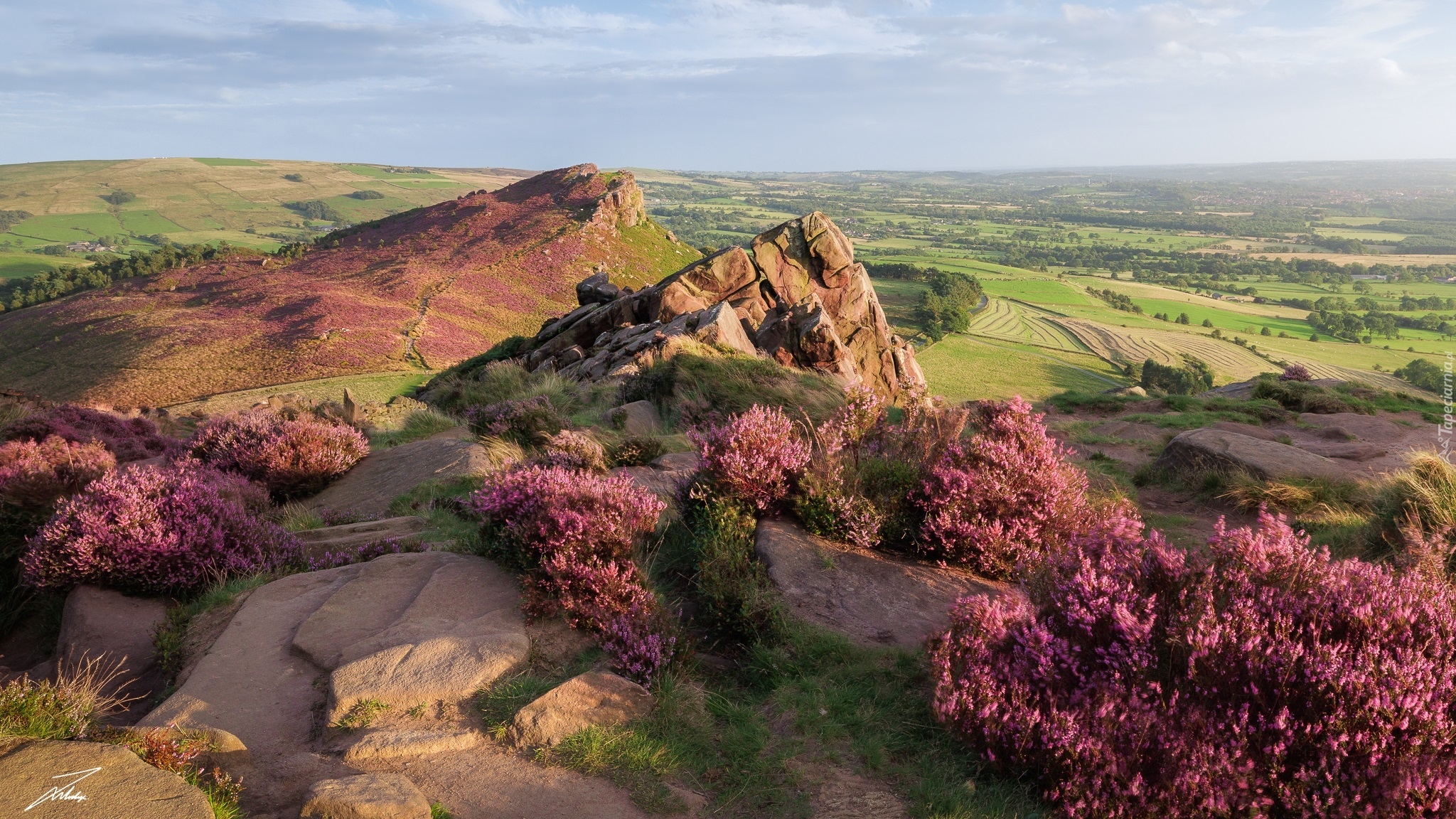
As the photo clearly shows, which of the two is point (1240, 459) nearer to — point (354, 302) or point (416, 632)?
point (416, 632)

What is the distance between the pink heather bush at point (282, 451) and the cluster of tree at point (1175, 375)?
53316 millimetres

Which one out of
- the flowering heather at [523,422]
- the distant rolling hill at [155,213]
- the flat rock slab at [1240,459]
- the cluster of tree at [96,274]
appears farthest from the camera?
the distant rolling hill at [155,213]

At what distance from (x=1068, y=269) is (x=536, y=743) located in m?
142

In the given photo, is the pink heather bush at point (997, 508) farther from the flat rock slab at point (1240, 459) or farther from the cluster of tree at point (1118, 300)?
the cluster of tree at point (1118, 300)

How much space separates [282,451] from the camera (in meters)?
10.9

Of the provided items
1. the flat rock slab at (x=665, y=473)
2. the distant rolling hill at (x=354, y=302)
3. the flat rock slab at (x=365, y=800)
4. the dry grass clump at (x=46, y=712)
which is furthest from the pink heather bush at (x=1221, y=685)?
the distant rolling hill at (x=354, y=302)

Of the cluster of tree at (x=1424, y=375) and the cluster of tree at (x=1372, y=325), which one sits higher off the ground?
the cluster of tree at (x=1372, y=325)

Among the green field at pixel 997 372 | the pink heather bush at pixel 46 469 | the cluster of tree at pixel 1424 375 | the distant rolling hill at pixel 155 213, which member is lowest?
the green field at pixel 997 372

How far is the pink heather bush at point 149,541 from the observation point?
6.92 meters

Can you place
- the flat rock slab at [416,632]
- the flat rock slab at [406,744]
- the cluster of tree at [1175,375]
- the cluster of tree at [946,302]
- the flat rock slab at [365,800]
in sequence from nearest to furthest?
the flat rock slab at [365,800] < the flat rock slab at [406,744] < the flat rock slab at [416,632] < the cluster of tree at [1175,375] < the cluster of tree at [946,302]

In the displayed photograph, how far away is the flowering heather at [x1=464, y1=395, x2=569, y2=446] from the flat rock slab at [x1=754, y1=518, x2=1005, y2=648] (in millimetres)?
6026

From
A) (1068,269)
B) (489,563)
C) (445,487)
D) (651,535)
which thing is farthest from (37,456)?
(1068,269)

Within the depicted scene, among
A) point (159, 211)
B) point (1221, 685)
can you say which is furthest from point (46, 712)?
point (159, 211)
